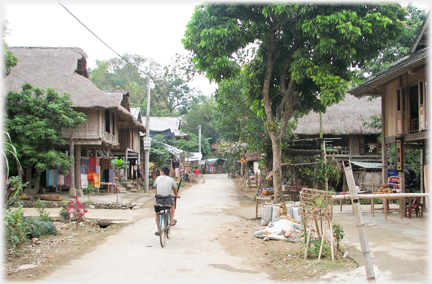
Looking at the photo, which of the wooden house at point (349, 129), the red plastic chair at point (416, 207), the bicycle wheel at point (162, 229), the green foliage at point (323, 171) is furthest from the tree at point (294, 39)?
the wooden house at point (349, 129)

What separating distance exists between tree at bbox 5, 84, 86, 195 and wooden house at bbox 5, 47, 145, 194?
1.41 metres

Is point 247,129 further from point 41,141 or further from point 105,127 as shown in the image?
point 41,141

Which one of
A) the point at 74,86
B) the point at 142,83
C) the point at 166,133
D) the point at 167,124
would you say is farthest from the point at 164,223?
the point at 142,83

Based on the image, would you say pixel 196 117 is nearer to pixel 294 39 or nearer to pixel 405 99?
pixel 294 39

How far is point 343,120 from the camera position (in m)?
23.0

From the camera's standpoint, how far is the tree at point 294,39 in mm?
11000

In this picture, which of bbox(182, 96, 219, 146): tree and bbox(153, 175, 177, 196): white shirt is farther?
bbox(182, 96, 219, 146): tree

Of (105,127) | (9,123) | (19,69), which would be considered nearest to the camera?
(9,123)

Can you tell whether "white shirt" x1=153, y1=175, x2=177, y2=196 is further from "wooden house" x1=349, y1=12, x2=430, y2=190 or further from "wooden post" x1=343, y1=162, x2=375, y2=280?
"wooden house" x1=349, y1=12, x2=430, y2=190

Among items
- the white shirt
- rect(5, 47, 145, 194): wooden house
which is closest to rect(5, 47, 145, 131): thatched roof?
rect(5, 47, 145, 194): wooden house

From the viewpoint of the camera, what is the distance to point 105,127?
60.1 ft

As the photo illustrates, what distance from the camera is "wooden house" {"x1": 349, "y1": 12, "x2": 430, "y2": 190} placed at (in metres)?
10.0

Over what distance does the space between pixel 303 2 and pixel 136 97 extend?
39083 mm

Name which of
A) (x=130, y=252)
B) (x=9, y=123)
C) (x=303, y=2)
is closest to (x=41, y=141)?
(x=9, y=123)
